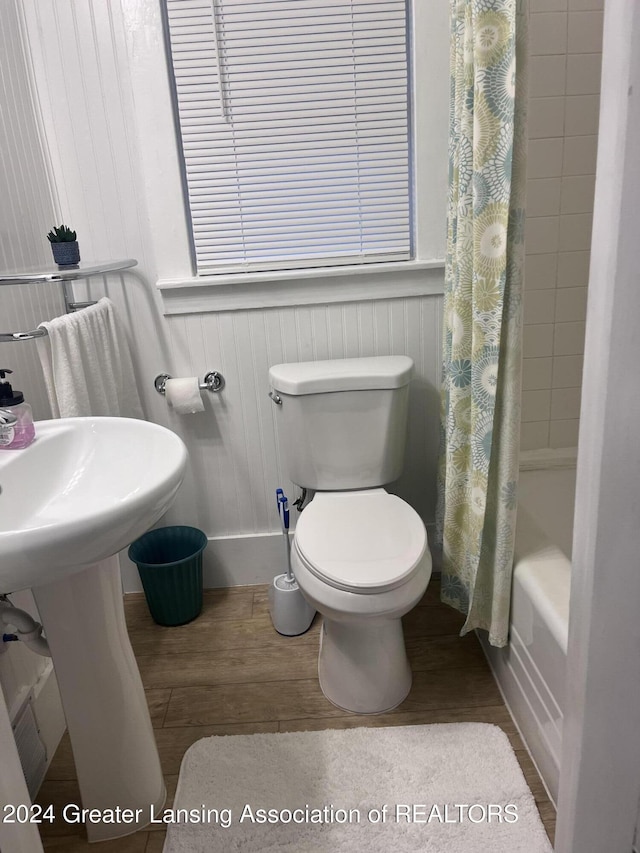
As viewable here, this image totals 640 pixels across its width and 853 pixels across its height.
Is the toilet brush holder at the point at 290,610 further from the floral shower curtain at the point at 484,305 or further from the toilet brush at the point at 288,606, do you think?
the floral shower curtain at the point at 484,305

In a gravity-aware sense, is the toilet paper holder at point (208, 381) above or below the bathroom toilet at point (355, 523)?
above

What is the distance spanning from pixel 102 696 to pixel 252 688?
557mm

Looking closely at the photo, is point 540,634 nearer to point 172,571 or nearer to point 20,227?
point 172,571

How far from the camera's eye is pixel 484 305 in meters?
1.39

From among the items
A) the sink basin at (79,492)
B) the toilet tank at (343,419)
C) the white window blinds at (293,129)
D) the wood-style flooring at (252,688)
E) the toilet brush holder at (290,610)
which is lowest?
the wood-style flooring at (252,688)

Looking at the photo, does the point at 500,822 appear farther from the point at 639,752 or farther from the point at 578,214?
the point at 578,214

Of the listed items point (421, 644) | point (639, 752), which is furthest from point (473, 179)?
point (421, 644)

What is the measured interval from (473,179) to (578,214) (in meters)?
0.73

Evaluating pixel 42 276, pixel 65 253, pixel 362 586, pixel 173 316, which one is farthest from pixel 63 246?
pixel 362 586

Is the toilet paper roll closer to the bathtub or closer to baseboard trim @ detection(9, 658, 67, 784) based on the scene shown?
baseboard trim @ detection(9, 658, 67, 784)

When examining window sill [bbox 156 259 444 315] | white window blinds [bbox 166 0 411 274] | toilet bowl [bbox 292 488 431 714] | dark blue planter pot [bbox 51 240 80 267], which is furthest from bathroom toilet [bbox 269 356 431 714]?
dark blue planter pot [bbox 51 240 80 267]

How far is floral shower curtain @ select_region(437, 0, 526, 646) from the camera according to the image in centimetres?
127

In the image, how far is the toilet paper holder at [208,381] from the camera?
2.02 m

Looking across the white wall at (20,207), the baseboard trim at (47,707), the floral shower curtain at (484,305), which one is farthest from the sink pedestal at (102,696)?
the floral shower curtain at (484,305)
